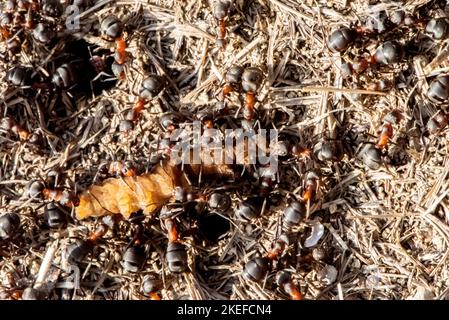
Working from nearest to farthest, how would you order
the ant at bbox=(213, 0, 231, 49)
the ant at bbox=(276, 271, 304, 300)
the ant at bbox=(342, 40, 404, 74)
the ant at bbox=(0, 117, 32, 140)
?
the ant at bbox=(276, 271, 304, 300) < the ant at bbox=(342, 40, 404, 74) < the ant at bbox=(213, 0, 231, 49) < the ant at bbox=(0, 117, 32, 140)

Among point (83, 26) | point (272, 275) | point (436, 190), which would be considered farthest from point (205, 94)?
point (436, 190)

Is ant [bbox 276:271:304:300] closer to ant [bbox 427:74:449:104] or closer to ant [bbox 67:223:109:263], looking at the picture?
ant [bbox 67:223:109:263]

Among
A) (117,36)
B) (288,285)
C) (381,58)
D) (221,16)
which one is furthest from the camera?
(117,36)

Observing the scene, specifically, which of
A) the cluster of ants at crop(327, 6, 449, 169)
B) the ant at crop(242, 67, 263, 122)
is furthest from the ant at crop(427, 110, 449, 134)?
the ant at crop(242, 67, 263, 122)

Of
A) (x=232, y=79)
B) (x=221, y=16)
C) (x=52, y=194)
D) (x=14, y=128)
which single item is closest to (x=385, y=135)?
(x=232, y=79)

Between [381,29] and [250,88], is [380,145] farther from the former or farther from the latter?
[250,88]

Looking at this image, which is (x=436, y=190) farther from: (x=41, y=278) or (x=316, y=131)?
(x=41, y=278)

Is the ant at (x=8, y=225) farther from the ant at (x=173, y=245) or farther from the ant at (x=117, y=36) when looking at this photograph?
the ant at (x=117, y=36)
